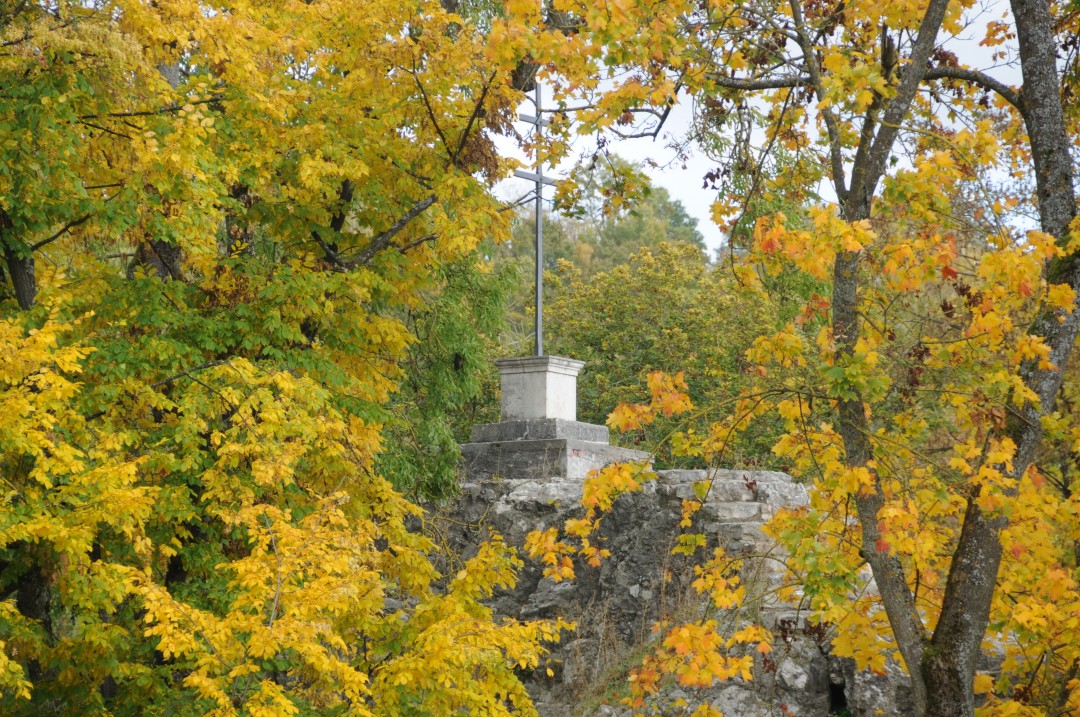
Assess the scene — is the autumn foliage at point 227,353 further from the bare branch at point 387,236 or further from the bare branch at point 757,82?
the bare branch at point 757,82

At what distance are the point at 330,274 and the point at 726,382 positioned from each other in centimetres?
865

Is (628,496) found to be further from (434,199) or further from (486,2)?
(486,2)

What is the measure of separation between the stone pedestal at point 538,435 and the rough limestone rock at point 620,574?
0.53ft

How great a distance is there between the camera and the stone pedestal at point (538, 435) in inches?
442

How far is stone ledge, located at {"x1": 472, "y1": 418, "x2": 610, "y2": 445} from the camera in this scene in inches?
444

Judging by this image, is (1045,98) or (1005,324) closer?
(1005,324)

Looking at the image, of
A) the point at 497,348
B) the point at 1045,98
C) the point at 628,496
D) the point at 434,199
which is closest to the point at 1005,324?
the point at 1045,98

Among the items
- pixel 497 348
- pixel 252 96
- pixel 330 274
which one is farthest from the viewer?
pixel 497 348

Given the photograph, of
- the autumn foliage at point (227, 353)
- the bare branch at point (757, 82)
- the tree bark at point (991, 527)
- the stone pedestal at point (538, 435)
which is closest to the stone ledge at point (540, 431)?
the stone pedestal at point (538, 435)

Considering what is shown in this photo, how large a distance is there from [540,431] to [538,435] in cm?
5

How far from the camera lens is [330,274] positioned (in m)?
7.84

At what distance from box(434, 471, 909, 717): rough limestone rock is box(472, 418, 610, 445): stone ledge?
0.45 meters

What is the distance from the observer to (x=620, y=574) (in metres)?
10.3

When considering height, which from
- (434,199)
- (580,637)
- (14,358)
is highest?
(434,199)
